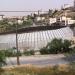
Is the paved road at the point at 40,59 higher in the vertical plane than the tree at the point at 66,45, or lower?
lower

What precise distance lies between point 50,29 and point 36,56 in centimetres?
1144

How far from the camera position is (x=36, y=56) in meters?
32.3

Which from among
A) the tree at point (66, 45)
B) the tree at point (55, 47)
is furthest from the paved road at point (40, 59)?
the tree at point (66, 45)

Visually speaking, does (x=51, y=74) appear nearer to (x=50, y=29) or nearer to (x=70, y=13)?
(x=50, y=29)

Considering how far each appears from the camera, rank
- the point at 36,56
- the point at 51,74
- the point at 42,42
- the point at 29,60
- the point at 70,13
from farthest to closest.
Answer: the point at 70,13 → the point at 42,42 → the point at 36,56 → the point at 29,60 → the point at 51,74

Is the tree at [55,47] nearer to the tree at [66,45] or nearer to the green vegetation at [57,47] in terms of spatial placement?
the green vegetation at [57,47]

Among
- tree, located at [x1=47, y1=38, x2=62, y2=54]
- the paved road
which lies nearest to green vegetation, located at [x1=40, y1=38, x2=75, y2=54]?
tree, located at [x1=47, y1=38, x2=62, y2=54]

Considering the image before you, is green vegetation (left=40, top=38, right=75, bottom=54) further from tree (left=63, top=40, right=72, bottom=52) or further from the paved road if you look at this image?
the paved road

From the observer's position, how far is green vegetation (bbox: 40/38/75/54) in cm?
3378

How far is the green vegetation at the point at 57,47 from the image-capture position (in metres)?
33.8

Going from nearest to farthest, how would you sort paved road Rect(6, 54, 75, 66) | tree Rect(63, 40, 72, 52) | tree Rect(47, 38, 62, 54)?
paved road Rect(6, 54, 75, 66) → tree Rect(47, 38, 62, 54) → tree Rect(63, 40, 72, 52)

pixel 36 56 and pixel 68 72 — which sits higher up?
pixel 68 72

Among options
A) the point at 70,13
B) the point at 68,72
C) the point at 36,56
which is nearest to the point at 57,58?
the point at 36,56

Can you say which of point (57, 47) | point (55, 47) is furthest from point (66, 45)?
point (55, 47)
